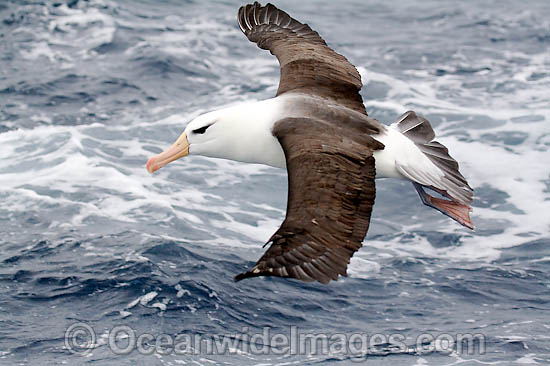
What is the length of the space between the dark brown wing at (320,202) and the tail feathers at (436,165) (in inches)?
26.6

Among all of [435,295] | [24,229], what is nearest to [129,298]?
[24,229]

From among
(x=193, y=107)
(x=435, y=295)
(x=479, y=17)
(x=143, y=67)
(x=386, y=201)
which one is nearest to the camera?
(x=435, y=295)

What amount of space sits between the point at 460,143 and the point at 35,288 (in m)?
7.72

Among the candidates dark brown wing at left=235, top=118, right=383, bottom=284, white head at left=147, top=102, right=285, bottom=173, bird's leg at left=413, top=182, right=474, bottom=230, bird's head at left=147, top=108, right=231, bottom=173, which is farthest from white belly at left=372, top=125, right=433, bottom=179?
bird's head at left=147, top=108, right=231, bottom=173

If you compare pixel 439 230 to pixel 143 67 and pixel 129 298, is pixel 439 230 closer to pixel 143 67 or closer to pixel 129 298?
pixel 129 298

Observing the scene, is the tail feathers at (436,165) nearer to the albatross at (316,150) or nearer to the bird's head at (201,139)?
the albatross at (316,150)

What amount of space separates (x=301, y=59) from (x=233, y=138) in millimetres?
1450

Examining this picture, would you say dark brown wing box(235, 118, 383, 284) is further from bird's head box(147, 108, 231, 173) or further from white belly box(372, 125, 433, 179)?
bird's head box(147, 108, 231, 173)

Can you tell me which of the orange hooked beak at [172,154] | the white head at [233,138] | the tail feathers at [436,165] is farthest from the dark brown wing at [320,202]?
the orange hooked beak at [172,154]

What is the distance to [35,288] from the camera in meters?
9.89

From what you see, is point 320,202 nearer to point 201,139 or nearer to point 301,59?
point 201,139

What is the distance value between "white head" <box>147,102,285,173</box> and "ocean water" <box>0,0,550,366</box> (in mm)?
2115

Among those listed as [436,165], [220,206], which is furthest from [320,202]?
[220,206]

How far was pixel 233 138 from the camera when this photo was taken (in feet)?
25.7
